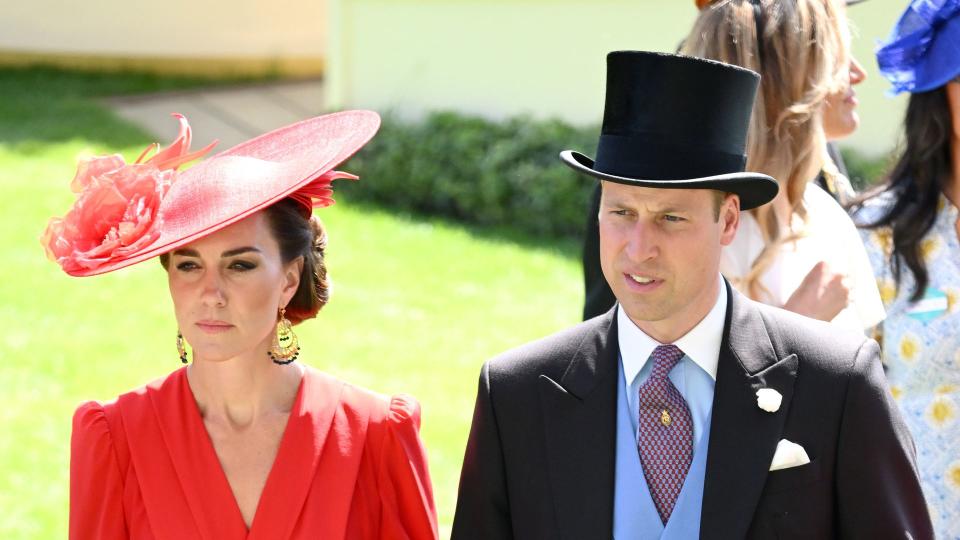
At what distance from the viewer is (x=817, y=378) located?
120 inches

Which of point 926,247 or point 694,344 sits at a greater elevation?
point 694,344

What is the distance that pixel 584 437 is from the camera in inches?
122

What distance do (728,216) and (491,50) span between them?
9195 millimetres

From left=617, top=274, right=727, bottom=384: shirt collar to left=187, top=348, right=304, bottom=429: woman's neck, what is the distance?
0.98m

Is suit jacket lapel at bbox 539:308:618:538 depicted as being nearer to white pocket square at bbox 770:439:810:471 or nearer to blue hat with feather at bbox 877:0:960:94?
white pocket square at bbox 770:439:810:471

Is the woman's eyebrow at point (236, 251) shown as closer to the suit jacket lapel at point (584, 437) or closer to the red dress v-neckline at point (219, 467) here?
the red dress v-neckline at point (219, 467)

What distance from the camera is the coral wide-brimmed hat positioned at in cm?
332

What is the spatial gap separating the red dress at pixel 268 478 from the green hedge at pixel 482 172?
7320 mm

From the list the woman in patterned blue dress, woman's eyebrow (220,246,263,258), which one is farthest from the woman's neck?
the woman in patterned blue dress

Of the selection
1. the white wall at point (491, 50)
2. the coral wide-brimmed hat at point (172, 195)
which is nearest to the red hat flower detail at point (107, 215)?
the coral wide-brimmed hat at point (172, 195)

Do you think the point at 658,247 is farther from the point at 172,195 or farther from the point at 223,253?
the point at 172,195

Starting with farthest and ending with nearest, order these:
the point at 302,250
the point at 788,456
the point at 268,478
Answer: the point at 302,250
the point at 268,478
the point at 788,456

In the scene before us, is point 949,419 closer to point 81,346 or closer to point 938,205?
point 938,205

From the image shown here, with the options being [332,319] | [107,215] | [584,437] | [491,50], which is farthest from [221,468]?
[491,50]
